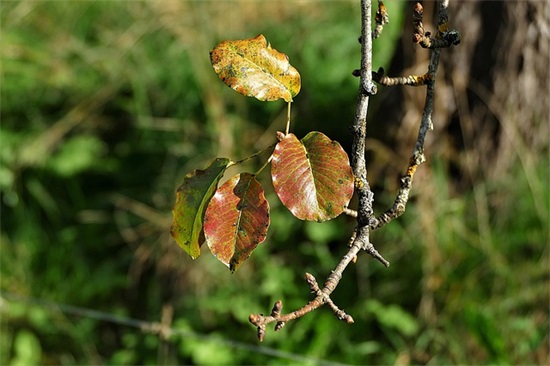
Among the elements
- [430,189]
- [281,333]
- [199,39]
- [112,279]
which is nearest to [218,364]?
[281,333]

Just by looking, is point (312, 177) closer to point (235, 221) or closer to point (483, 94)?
point (235, 221)

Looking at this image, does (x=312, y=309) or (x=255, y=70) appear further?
(x=255, y=70)

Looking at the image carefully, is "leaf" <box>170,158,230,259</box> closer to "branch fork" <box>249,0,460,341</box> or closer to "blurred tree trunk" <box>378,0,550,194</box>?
"branch fork" <box>249,0,460,341</box>

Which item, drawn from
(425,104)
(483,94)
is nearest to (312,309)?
(425,104)

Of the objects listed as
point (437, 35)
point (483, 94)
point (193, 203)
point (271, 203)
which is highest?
point (437, 35)

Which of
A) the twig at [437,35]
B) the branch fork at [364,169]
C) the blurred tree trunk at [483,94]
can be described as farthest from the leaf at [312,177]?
the blurred tree trunk at [483,94]
